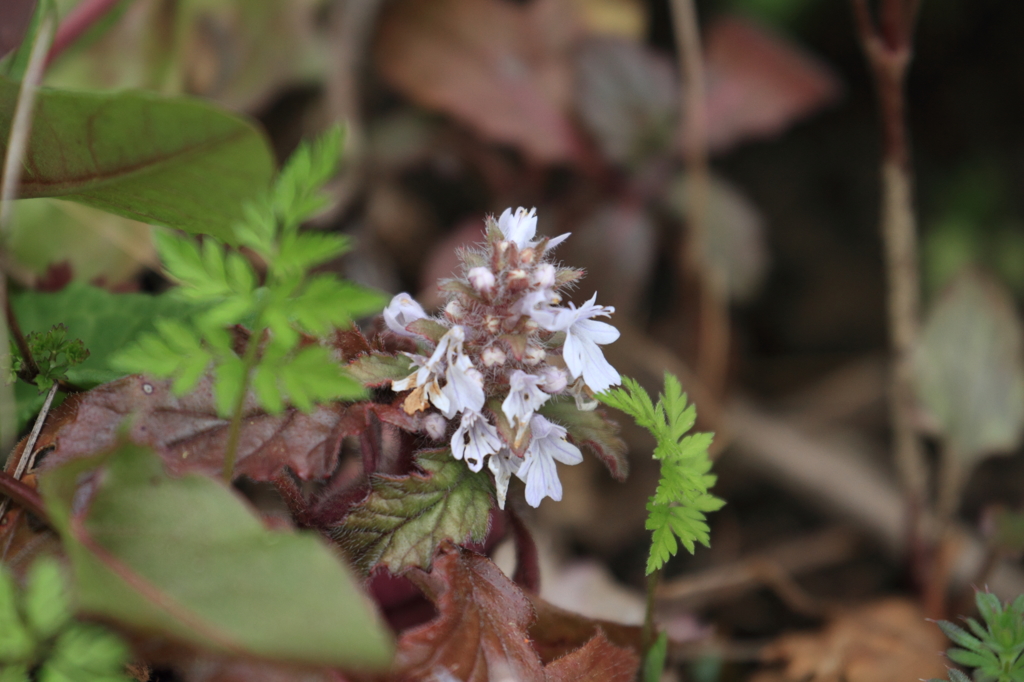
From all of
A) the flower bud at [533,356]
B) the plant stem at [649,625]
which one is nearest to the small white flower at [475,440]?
the flower bud at [533,356]

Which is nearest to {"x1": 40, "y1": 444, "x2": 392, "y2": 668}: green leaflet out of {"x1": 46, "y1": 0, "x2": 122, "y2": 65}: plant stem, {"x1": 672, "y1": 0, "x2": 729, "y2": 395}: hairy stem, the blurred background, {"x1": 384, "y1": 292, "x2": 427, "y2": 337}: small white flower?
{"x1": 384, "y1": 292, "x2": 427, "y2": 337}: small white flower

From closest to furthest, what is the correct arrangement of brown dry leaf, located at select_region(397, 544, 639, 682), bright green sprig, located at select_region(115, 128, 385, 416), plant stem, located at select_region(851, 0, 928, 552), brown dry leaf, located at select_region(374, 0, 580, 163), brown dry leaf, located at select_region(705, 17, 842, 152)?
bright green sprig, located at select_region(115, 128, 385, 416) → brown dry leaf, located at select_region(397, 544, 639, 682) → plant stem, located at select_region(851, 0, 928, 552) → brown dry leaf, located at select_region(374, 0, 580, 163) → brown dry leaf, located at select_region(705, 17, 842, 152)

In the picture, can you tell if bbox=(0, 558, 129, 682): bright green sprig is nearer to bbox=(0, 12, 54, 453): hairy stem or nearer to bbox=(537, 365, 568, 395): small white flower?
bbox=(0, 12, 54, 453): hairy stem

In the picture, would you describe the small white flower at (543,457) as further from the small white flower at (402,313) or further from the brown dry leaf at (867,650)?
the brown dry leaf at (867,650)

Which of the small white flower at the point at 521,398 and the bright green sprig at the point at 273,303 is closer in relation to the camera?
the bright green sprig at the point at 273,303

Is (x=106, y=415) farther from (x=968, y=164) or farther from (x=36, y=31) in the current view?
(x=968, y=164)

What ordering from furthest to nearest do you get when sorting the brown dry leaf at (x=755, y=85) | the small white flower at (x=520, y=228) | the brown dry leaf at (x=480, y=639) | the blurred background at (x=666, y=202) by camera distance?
the brown dry leaf at (x=755, y=85)
the blurred background at (x=666, y=202)
the small white flower at (x=520, y=228)
the brown dry leaf at (x=480, y=639)

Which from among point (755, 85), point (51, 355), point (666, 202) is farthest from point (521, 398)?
point (755, 85)
